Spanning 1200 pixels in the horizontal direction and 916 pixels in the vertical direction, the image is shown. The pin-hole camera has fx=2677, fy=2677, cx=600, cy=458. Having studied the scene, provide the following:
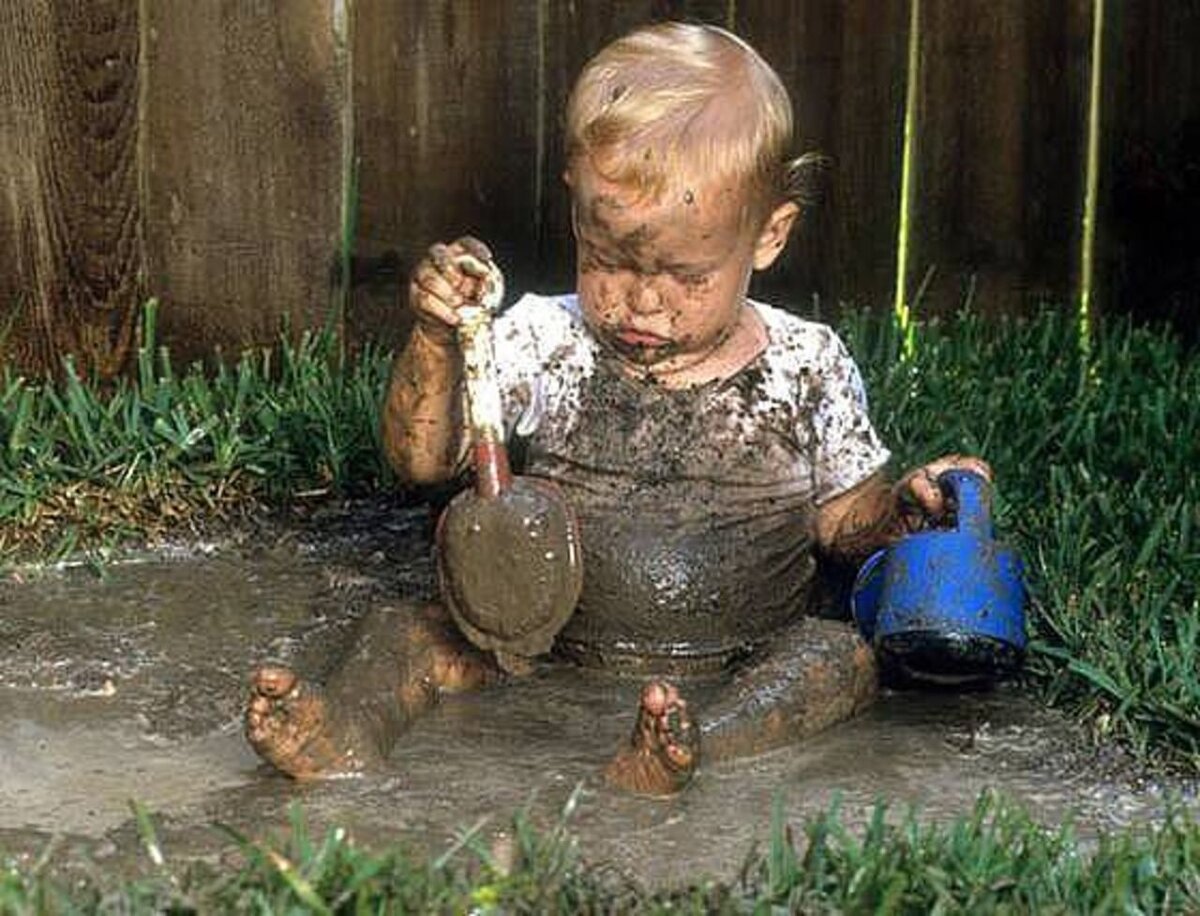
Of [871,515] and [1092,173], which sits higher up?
[1092,173]

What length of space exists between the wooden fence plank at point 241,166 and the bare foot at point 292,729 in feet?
6.17

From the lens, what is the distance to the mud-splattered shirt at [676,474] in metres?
3.89

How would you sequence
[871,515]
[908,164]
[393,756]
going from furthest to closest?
1. [908,164]
2. [871,515]
3. [393,756]

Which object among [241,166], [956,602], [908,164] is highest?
[241,166]

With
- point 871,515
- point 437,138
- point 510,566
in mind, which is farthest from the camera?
point 437,138

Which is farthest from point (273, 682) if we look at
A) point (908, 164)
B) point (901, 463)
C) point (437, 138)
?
point (908, 164)

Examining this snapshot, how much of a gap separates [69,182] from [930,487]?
6.36ft

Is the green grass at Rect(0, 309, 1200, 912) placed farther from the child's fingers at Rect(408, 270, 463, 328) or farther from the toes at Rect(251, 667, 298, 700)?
the child's fingers at Rect(408, 270, 463, 328)

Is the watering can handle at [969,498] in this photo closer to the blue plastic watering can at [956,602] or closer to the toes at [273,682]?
the blue plastic watering can at [956,602]

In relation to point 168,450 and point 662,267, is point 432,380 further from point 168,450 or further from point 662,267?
point 168,450

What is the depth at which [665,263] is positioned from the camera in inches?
150

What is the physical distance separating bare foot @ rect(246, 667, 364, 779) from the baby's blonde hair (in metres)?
0.89

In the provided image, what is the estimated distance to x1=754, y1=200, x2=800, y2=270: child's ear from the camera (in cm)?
394

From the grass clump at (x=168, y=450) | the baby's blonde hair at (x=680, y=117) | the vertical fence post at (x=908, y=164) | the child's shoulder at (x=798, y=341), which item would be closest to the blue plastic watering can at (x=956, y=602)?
the child's shoulder at (x=798, y=341)
